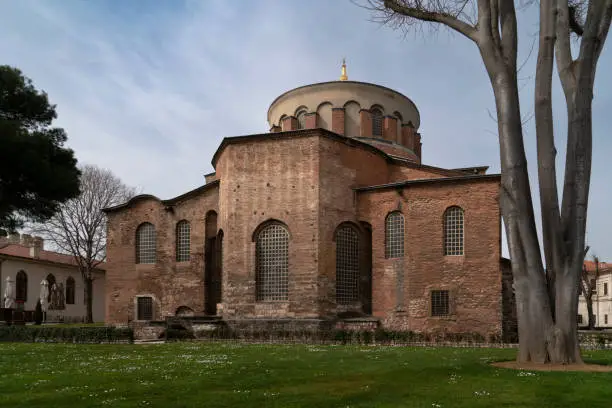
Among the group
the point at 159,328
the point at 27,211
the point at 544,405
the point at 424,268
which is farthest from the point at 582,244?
the point at 27,211

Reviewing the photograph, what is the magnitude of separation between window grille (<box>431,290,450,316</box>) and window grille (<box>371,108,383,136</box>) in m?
11.6

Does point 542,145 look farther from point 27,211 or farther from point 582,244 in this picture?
point 27,211

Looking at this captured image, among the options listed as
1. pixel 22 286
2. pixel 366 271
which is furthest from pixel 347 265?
pixel 22 286

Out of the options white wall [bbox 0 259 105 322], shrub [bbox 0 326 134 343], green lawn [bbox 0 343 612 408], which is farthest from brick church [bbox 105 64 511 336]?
white wall [bbox 0 259 105 322]

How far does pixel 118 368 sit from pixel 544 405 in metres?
7.99

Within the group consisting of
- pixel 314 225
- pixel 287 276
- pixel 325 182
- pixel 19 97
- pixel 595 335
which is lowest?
pixel 595 335

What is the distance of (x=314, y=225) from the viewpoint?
24.3 m

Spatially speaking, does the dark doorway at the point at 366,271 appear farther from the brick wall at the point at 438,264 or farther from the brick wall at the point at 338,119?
the brick wall at the point at 338,119

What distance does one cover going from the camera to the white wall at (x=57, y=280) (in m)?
41.8

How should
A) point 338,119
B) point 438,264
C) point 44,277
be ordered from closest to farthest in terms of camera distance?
point 438,264, point 338,119, point 44,277

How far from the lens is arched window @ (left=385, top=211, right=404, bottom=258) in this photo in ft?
82.6

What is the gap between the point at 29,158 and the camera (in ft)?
76.5

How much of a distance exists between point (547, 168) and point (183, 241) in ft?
69.0

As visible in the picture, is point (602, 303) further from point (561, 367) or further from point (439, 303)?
point (561, 367)
